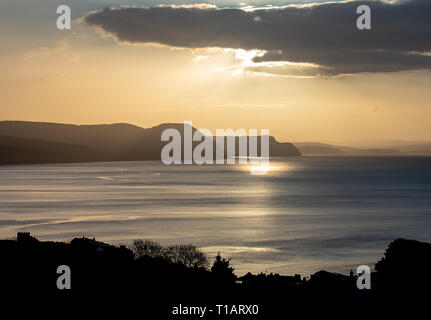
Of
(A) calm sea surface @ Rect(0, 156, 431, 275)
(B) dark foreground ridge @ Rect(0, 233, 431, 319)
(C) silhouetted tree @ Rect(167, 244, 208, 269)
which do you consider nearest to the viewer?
(B) dark foreground ridge @ Rect(0, 233, 431, 319)

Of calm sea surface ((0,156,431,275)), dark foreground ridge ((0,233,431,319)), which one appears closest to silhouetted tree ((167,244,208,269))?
calm sea surface ((0,156,431,275))

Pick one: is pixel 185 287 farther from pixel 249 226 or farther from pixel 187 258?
pixel 249 226

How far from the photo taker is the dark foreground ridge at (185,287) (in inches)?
1540

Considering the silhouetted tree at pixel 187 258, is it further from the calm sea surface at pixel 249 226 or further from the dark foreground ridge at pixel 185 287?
the dark foreground ridge at pixel 185 287

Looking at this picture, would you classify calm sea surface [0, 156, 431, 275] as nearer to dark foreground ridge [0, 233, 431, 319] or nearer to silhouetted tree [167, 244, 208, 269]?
silhouetted tree [167, 244, 208, 269]

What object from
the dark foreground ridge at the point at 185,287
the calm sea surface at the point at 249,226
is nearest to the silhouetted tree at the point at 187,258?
the calm sea surface at the point at 249,226

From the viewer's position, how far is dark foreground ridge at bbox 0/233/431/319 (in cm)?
3912

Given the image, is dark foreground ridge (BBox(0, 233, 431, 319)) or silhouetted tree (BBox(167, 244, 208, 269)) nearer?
dark foreground ridge (BBox(0, 233, 431, 319))

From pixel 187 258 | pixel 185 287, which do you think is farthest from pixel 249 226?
pixel 185 287

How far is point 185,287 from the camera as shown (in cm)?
4428
